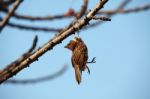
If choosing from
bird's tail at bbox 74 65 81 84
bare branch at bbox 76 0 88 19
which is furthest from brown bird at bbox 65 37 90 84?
bare branch at bbox 76 0 88 19

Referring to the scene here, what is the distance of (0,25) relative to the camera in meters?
2.59

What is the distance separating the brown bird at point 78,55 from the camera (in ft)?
5.24

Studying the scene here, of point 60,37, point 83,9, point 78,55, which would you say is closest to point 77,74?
point 78,55

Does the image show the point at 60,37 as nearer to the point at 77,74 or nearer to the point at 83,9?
the point at 77,74

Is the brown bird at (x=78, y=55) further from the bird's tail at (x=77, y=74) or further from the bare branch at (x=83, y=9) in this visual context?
the bare branch at (x=83, y=9)

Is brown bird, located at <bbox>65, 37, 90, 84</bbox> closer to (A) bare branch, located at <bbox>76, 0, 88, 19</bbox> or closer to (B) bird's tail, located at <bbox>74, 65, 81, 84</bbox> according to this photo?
(B) bird's tail, located at <bbox>74, 65, 81, 84</bbox>

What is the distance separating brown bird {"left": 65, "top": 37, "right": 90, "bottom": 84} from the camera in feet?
5.24

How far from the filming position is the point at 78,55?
5.29 ft

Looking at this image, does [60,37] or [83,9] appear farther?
[83,9]

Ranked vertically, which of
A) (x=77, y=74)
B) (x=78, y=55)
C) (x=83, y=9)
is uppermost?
(x=83, y=9)

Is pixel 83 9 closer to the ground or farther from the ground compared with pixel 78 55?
farther from the ground

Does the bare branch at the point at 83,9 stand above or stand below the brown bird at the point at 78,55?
above

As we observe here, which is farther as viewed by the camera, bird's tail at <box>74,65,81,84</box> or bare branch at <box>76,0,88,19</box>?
bare branch at <box>76,0,88,19</box>

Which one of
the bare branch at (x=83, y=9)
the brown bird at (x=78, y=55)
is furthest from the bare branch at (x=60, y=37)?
the bare branch at (x=83, y=9)
